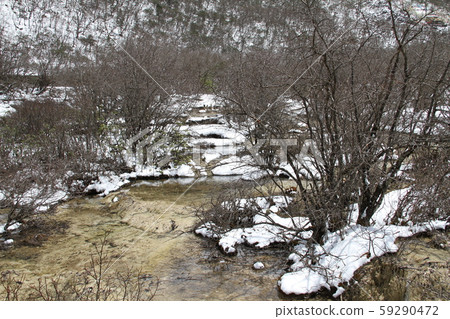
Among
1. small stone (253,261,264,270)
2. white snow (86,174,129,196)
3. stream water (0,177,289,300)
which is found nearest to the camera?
stream water (0,177,289,300)

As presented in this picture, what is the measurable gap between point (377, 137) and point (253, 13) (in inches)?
1685

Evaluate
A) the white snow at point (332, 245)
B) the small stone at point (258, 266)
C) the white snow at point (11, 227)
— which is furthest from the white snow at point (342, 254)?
the white snow at point (11, 227)

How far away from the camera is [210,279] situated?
225 inches

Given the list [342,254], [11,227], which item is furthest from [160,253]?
[11,227]

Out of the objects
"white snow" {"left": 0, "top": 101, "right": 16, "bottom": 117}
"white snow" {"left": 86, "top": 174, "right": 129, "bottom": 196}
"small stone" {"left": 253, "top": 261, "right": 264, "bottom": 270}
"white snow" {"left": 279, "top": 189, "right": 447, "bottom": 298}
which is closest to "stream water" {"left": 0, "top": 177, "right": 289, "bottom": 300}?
"small stone" {"left": 253, "top": 261, "right": 264, "bottom": 270}

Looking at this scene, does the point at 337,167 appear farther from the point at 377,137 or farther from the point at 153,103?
the point at 153,103

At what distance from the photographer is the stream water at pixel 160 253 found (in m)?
5.48

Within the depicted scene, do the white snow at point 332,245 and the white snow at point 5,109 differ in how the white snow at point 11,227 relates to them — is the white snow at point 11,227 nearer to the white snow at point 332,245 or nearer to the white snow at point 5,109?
the white snow at point 332,245

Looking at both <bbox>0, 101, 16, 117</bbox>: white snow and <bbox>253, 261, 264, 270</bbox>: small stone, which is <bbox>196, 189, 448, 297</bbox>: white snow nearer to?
<bbox>253, 261, 264, 270</bbox>: small stone

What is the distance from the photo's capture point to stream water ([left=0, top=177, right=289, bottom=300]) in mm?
5482

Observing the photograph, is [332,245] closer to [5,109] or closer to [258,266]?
[258,266]

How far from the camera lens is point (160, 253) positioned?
6668 millimetres

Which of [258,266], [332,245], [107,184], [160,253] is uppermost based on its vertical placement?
[332,245]

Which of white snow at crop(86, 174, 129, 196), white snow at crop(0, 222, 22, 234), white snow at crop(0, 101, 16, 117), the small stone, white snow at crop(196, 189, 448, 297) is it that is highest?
white snow at crop(0, 101, 16, 117)
